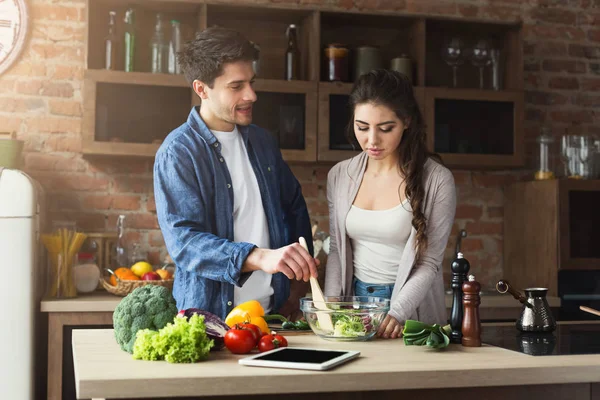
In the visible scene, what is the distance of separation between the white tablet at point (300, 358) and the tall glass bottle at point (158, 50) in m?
2.27

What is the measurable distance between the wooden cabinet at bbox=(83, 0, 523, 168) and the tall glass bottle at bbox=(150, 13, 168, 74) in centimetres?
8

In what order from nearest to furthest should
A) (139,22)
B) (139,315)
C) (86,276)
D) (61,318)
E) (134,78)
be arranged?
1. (139,315)
2. (61,318)
3. (86,276)
4. (134,78)
5. (139,22)

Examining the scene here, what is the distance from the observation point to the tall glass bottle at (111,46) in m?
3.57

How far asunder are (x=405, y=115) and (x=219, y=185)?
2.19ft

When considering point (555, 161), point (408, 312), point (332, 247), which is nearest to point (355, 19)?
point (555, 161)

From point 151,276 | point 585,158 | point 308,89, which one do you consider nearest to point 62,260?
point 151,276

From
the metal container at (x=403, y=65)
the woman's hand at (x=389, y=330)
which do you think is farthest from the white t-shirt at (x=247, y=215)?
the metal container at (x=403, y=65)

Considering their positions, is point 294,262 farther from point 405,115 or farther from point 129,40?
point 129,40

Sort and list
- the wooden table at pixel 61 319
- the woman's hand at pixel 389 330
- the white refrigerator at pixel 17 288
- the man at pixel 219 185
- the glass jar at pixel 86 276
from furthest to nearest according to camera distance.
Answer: the glass jar at pixel 86 276 → the wooden table at pixel 61 319 → the white refrigerator at pixel 17 288 → the man at pixel 219 185 → the woman's hand at pixel 389 330

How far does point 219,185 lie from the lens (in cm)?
247

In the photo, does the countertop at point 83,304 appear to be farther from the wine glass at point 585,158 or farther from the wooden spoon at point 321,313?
the wine glass at point 585,158

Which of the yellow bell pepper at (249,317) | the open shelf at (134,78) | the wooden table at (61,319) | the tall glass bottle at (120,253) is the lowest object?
the wooden table at (61,319)

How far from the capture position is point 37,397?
3.25m

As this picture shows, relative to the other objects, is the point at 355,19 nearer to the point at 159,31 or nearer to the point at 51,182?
the point at 159,31
